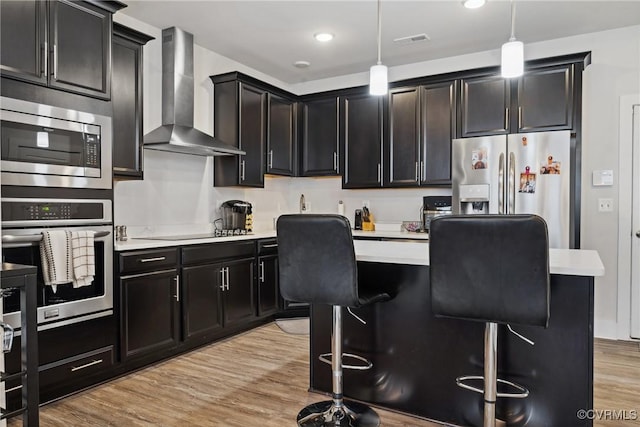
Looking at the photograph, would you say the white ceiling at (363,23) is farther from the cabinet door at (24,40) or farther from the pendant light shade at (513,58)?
the pendant light shade at (513,58)

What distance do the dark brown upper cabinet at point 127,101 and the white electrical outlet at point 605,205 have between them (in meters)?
3.92

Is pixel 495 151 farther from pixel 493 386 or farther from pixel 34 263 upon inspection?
pixel 34 263

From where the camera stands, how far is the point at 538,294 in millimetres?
1669

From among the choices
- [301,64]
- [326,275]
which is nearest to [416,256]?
[326,275]

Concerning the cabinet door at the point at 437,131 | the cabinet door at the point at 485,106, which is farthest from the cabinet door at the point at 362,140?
the cabinet door at the point at 485,106

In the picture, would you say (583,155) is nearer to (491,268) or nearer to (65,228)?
(491,268)

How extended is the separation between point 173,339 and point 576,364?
266 cm

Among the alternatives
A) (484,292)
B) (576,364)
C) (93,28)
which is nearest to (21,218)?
(93,28)

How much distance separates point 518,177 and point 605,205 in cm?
84

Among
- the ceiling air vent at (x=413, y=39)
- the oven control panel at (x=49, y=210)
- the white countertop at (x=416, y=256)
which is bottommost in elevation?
the white countertop at (x=416, y=256)

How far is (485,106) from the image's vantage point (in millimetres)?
4137

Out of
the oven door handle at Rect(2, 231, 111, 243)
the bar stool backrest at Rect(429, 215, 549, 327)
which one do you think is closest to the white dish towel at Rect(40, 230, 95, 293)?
the oven door handle at Rect(2, 231, 111, 243)

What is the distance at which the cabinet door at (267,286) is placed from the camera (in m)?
4.25

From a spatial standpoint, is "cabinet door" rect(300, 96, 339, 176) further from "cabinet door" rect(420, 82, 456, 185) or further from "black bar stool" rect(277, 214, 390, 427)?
"black bar stool" rect(277, 214, 390, 427)
